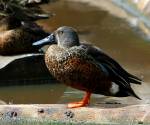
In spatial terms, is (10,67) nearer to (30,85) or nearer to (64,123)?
(30,85)

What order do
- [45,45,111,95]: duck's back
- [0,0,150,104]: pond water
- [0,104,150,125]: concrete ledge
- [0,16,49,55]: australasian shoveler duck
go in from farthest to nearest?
[0,16,49,55]: australasian shoveler duck < [0,0,150,104]: pond water < [45,45,111,95]: duck's back < [0,104,150,125]: concrete ledge

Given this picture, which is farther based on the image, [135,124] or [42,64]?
[42,64]

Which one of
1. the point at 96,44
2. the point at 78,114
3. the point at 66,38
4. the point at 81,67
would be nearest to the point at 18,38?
the point at 96,44

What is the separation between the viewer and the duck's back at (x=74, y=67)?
5.44 meters

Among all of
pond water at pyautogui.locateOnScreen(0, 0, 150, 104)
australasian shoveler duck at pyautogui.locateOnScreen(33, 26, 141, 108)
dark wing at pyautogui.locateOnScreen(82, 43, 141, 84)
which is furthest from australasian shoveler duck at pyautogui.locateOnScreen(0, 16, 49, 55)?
dark wing at pyautogui.locateOnScreen(82, 43, 141, 84)

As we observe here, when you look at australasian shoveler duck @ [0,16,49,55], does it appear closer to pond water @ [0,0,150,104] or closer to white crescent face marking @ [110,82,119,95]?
pond water @ [0,0,150,104]

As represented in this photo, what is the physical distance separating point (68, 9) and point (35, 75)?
5869 mm

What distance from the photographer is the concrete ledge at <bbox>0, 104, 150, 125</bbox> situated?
5285 millimetres

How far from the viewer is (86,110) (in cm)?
546

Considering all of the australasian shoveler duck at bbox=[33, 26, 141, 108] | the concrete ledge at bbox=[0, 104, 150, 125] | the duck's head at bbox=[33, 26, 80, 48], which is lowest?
the concrete ledge at bbox=[0, 104, 150, 125]

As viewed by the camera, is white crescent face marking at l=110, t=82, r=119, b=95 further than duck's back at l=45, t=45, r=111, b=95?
Yes

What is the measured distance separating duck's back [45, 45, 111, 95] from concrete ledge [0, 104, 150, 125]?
0.23m

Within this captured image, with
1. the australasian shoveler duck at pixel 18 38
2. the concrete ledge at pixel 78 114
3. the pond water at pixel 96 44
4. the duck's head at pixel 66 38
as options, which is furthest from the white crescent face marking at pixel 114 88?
the australasian shoveler duck at pixel 18 38

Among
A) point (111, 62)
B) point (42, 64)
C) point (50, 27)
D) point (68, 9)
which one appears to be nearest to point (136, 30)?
point (50, 27)
